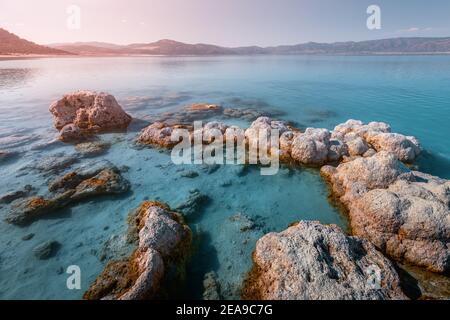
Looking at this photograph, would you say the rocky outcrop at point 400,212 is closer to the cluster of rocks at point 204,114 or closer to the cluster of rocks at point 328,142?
the cluster of rocks at point 328,142

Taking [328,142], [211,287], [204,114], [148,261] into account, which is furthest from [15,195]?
[204,114]

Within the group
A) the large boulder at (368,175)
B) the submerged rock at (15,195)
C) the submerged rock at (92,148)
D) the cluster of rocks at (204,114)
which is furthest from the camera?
the cluster of rocks at (204,114)

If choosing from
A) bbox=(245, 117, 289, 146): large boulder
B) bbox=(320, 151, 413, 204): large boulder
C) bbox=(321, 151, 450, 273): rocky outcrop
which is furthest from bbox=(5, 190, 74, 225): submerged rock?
bbox=(320, 151, 413, 204): large boulder

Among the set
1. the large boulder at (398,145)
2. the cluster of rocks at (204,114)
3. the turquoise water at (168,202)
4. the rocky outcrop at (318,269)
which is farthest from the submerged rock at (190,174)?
the large boulder at (398,145)
